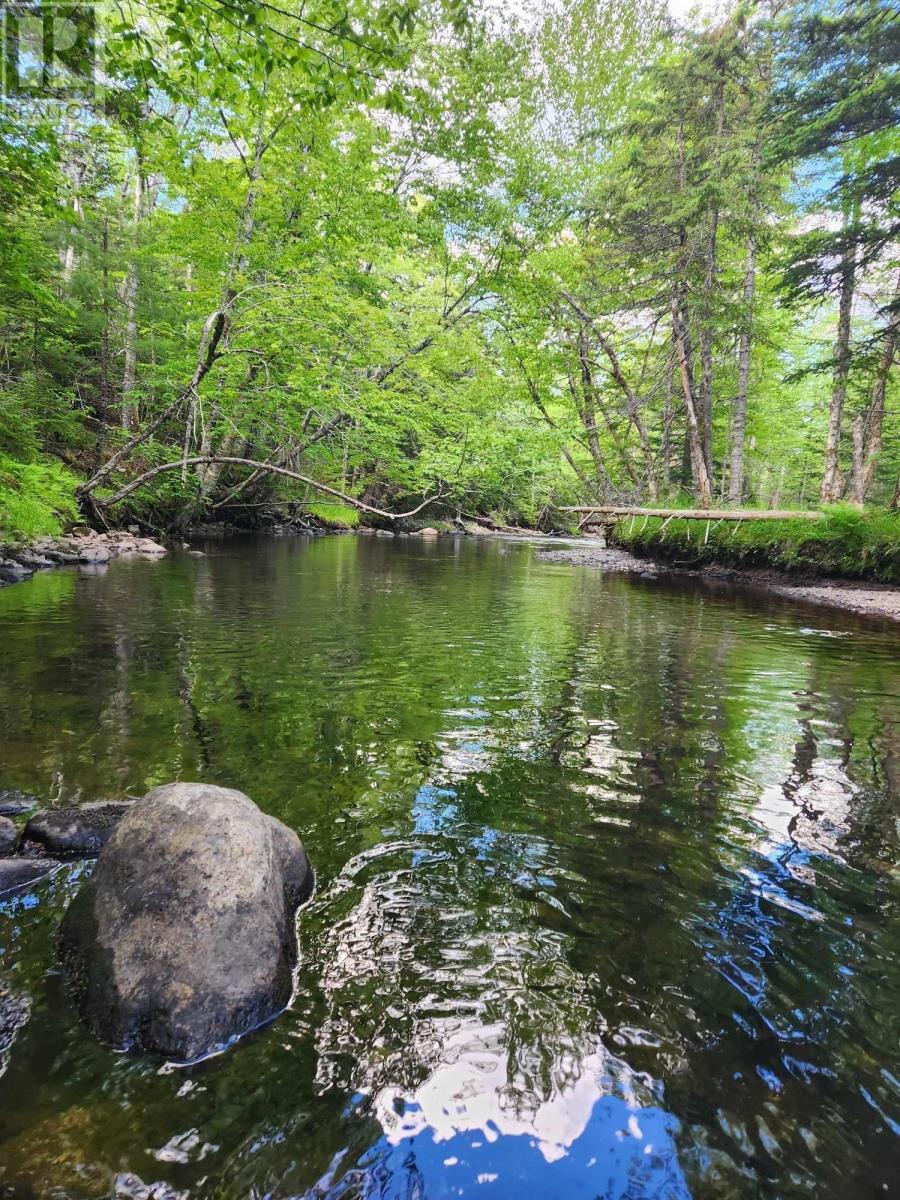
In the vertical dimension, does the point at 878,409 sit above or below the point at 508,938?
above

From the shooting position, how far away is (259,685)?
606 centimetres

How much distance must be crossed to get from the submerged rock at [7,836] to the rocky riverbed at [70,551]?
9858 mm

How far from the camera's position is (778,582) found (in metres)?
15.7

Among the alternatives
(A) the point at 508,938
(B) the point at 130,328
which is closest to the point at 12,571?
(B) the point at 130,328

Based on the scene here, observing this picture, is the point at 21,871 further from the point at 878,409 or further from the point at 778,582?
the point at 878,409

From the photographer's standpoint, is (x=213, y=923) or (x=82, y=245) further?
(x=82, y=245)

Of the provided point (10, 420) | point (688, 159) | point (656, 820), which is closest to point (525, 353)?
point (688, 159)

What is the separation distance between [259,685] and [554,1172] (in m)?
4.98

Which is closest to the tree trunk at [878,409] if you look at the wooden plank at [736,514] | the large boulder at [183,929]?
the wooden plank at [736,514]

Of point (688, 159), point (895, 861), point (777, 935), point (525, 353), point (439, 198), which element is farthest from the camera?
point (525, 353)

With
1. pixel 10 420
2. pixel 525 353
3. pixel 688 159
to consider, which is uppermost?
pixel 688 159

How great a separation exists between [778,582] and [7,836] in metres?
17.1

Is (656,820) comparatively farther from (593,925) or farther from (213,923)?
(213,923)

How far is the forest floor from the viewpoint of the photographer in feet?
39.4
